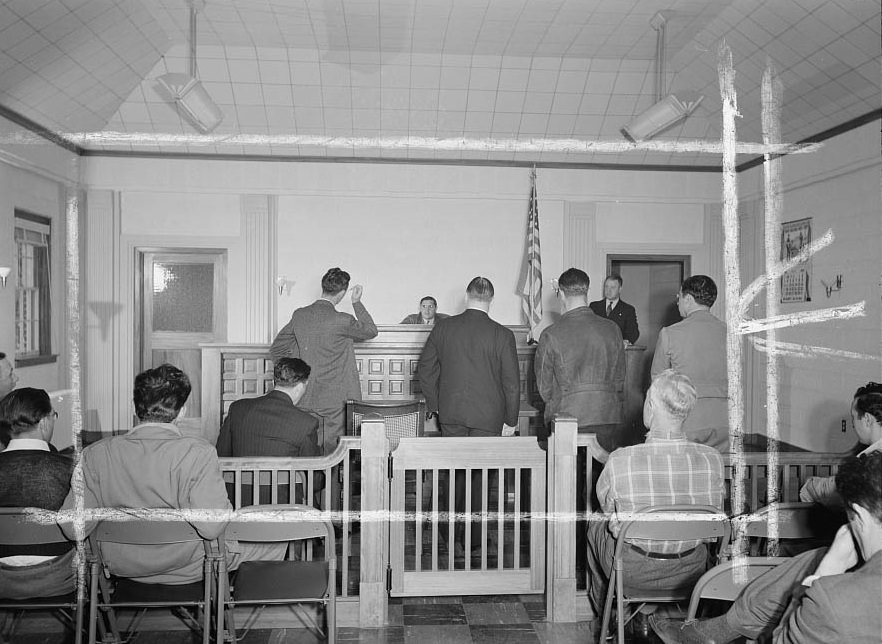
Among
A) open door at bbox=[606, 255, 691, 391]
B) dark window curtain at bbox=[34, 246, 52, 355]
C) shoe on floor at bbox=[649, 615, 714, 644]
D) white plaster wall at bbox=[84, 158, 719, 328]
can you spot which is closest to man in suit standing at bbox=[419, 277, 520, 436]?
shoe on floor at bbox=[649, 615, 714, 644]

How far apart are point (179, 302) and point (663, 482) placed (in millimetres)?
6503

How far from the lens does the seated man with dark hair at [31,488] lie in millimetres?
2447

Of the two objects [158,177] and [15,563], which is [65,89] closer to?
[158,177]

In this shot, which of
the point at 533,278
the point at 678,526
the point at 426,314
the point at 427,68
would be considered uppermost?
the point at 427,68

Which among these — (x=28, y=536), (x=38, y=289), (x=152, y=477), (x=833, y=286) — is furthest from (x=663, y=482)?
(x=38, y=289)

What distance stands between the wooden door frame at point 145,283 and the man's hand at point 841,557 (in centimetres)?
682

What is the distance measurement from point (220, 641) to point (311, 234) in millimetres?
5975

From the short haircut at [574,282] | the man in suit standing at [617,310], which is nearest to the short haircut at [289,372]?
the short haircut at [574,282]

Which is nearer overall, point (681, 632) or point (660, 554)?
point (681, 632)

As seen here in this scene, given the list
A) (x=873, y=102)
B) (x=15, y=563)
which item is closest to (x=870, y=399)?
(x=15, y=563)

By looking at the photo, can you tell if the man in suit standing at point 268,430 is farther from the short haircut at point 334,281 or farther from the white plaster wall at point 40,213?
the white plaster wall at point 40,213

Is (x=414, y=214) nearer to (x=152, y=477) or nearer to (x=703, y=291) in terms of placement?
(x=703, y=291)

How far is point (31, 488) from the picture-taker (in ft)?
8.16

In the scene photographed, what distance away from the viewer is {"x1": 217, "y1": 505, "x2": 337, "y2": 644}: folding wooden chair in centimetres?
239
